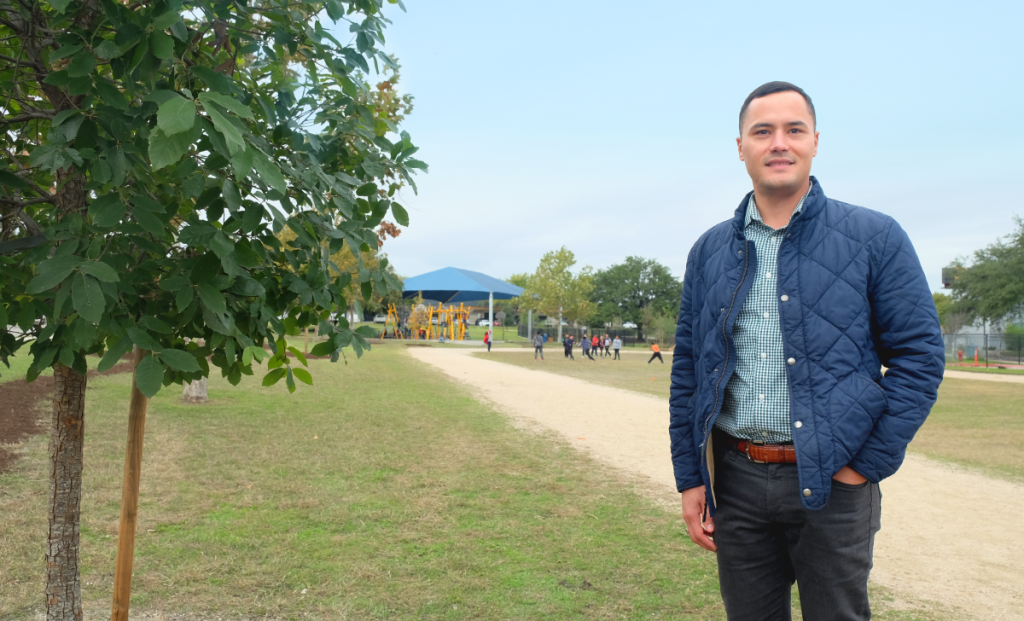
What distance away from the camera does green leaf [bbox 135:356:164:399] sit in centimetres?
203

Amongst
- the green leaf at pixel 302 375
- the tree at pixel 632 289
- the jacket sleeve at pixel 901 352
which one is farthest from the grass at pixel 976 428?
the tree at pixel 632 289

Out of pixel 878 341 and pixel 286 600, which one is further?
pixel 286 600

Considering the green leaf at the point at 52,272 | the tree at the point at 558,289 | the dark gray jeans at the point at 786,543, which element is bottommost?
the dark gray jeans at the point at 786,543

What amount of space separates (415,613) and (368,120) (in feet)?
9.26

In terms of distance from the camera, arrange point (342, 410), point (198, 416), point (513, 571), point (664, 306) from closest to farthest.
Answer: point (513, 571) < point (198, 416) < point (342, 410) < point (664, 306)

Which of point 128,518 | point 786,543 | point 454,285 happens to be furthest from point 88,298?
point 454,285

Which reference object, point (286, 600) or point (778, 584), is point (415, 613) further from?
point (778, 584)

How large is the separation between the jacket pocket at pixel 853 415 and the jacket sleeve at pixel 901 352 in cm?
3

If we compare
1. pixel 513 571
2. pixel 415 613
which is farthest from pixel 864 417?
pixel 513 571

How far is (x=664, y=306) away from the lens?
316 feet

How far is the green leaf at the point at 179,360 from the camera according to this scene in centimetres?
204

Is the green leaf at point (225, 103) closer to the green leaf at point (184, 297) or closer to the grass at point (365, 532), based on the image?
the green leaf at point (184, 297)

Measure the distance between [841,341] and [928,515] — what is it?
570 cm

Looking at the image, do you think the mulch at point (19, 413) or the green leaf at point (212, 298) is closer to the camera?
the green leaf at point (212, 298)
